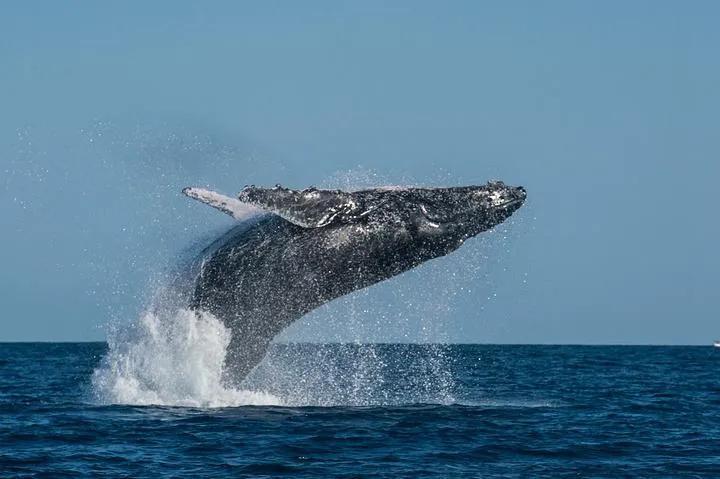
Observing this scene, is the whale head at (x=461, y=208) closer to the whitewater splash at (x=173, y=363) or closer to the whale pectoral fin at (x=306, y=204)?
the whale pectoral fin at (x=306, y=204)

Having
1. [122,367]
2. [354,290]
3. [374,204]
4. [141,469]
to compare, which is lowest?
[141,469]

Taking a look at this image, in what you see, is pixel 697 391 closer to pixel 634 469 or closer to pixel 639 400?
pixel 639 400

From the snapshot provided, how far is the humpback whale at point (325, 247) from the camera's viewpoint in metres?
15.2

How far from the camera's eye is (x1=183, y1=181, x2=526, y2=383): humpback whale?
1520 cm

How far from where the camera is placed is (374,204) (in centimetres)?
1525

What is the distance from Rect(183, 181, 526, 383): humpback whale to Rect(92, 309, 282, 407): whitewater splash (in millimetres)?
300

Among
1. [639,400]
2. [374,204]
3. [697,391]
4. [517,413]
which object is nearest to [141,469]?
[374,204]

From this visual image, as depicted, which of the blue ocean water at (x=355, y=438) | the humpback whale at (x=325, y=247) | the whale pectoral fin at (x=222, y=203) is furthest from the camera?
the whale pectoral fin at (x=222, y=203)

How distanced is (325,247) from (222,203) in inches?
90.3

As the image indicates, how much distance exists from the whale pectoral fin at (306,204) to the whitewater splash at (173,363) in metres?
2.35

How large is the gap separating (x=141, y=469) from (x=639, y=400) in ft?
44.1

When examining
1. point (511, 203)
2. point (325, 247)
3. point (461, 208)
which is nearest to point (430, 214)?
point (461, 208)

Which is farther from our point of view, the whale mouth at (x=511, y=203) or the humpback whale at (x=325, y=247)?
the whale mouth at (x=511, y=203)

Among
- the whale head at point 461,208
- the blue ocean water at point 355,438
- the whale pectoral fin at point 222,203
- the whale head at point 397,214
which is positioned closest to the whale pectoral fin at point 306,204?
the whale head at point 397,214
